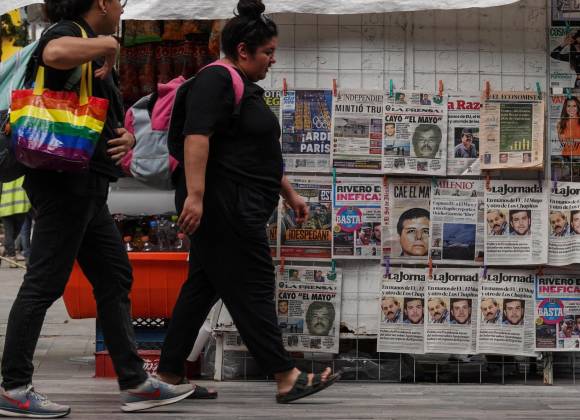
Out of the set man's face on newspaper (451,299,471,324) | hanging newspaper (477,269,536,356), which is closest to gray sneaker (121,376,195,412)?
man's face on newspaper (451,299,471,324)

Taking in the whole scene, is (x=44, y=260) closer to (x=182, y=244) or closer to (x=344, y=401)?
(x=344, y=401)

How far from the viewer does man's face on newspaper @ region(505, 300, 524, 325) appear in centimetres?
655

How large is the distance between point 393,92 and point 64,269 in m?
2.19

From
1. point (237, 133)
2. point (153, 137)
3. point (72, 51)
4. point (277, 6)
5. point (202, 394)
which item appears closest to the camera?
point (72, 51)

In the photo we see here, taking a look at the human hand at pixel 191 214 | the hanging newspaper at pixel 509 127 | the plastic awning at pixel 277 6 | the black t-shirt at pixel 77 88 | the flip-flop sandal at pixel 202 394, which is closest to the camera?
the black t-shirt at pixel 77 88

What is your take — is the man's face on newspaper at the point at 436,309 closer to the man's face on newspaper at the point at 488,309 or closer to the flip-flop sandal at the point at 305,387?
the man's face on newspaper at the point at 488,309

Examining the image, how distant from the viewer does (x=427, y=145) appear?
6.52 meters

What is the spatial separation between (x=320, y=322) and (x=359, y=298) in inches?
10.0

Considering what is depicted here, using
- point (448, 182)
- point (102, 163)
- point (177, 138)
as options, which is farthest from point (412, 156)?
point (102, 163)

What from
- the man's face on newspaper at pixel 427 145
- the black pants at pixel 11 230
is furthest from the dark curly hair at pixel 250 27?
the black pants at pixel 11 230

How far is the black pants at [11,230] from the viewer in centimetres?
1523

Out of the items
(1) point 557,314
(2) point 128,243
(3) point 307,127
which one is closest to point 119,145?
(3) point 307,127

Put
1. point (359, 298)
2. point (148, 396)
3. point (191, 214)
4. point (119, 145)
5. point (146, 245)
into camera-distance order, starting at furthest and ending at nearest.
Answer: point (146, 245), point (359, 298), point (148, 396), point (191, 214), point (119, 145)

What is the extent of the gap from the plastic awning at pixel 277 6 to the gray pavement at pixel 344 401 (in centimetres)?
193
